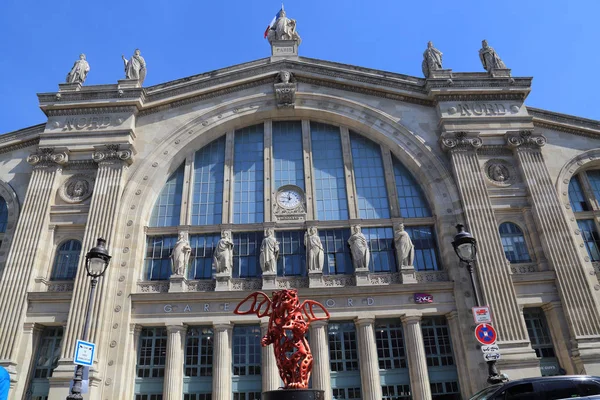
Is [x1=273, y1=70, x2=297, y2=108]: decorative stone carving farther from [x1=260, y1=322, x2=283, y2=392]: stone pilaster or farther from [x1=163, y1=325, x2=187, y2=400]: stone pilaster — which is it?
[x1=260, y1=322, x2=283, y2=392]: stone pilaster

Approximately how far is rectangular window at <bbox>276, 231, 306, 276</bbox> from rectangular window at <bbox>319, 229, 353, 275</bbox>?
1145 mm

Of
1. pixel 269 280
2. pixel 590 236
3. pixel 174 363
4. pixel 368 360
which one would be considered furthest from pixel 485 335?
pixel 590 236

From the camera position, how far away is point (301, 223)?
24484 mm

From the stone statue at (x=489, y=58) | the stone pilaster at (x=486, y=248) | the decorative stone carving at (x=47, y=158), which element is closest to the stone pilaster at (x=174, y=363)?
the decorative stone carving at (x=47, y=158)

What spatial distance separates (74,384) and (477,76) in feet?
83.6

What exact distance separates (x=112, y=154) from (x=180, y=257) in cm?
702

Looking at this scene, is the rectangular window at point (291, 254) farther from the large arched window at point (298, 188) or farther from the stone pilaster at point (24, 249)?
the stone pilaster at point (24, 249)

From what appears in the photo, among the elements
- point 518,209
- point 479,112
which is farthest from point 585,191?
point 479,112

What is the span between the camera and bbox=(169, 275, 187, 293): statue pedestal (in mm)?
22469

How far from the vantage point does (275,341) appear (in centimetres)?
1241

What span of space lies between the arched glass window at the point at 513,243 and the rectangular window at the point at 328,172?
8191mm

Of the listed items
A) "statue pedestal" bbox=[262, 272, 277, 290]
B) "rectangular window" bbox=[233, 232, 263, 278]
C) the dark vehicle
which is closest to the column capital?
"rectangular window" bbox=[233, 232, 263, 278]

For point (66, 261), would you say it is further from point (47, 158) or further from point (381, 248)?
point (381, 248)

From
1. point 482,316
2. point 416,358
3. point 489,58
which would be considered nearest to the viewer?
point 482,316
